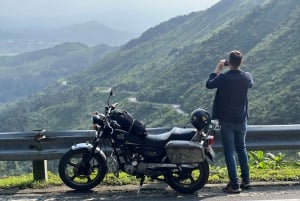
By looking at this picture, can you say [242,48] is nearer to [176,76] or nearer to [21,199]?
[176,76]

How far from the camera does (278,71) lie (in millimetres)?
84062

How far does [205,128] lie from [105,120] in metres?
1.28

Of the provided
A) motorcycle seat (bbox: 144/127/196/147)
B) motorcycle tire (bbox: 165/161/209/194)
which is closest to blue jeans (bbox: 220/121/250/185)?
motorcycle tire (bbox: 165/161/209/194)

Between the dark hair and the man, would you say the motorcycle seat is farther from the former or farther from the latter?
the dark hair

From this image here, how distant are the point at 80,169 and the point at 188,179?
4.68 ft

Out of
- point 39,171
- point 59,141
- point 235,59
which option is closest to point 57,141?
point 59,141

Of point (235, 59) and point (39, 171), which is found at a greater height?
point (235, 59)

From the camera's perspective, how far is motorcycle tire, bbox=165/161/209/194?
20.2 ft

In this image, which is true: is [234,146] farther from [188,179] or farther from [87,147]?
[87,147]

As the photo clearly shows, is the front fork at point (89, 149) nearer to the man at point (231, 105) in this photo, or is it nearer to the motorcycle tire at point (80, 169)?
the motorcycle tire at point (80, 169)

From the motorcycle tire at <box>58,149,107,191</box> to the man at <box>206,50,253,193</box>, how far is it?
163cm

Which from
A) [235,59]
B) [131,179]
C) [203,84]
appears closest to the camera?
[235,59]

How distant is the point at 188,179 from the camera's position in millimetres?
6266

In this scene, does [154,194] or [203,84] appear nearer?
[154,194]
